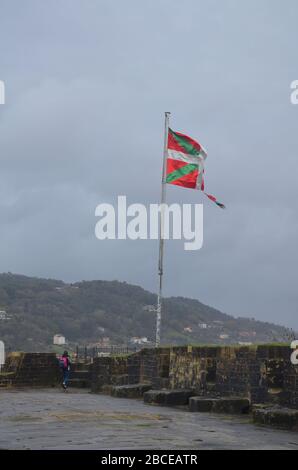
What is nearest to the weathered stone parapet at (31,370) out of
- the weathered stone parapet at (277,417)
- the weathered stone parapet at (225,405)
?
the weathered stone parapet at (225,405)

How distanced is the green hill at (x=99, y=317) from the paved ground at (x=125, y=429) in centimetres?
6740

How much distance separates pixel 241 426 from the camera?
36.5ft

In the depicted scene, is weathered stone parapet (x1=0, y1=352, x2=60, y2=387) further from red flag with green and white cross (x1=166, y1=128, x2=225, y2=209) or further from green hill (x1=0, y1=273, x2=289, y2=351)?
green hill (x1=0, y1=273, x2=289, y2=351)

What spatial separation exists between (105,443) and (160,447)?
0.76 metres

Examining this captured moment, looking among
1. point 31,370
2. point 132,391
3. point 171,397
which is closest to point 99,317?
point 31,370

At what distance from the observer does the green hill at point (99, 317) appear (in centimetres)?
Answer: 9184

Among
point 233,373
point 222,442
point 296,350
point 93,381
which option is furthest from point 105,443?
point 93,381

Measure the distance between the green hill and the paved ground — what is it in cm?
6740

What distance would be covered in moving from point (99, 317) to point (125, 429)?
9652 centimetres

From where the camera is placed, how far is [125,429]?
998 cm

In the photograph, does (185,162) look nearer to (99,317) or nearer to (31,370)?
(31,370)

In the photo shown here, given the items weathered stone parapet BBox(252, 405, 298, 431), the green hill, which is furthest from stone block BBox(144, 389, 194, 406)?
the green hill

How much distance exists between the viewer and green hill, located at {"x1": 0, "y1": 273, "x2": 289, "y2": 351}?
91838mm
